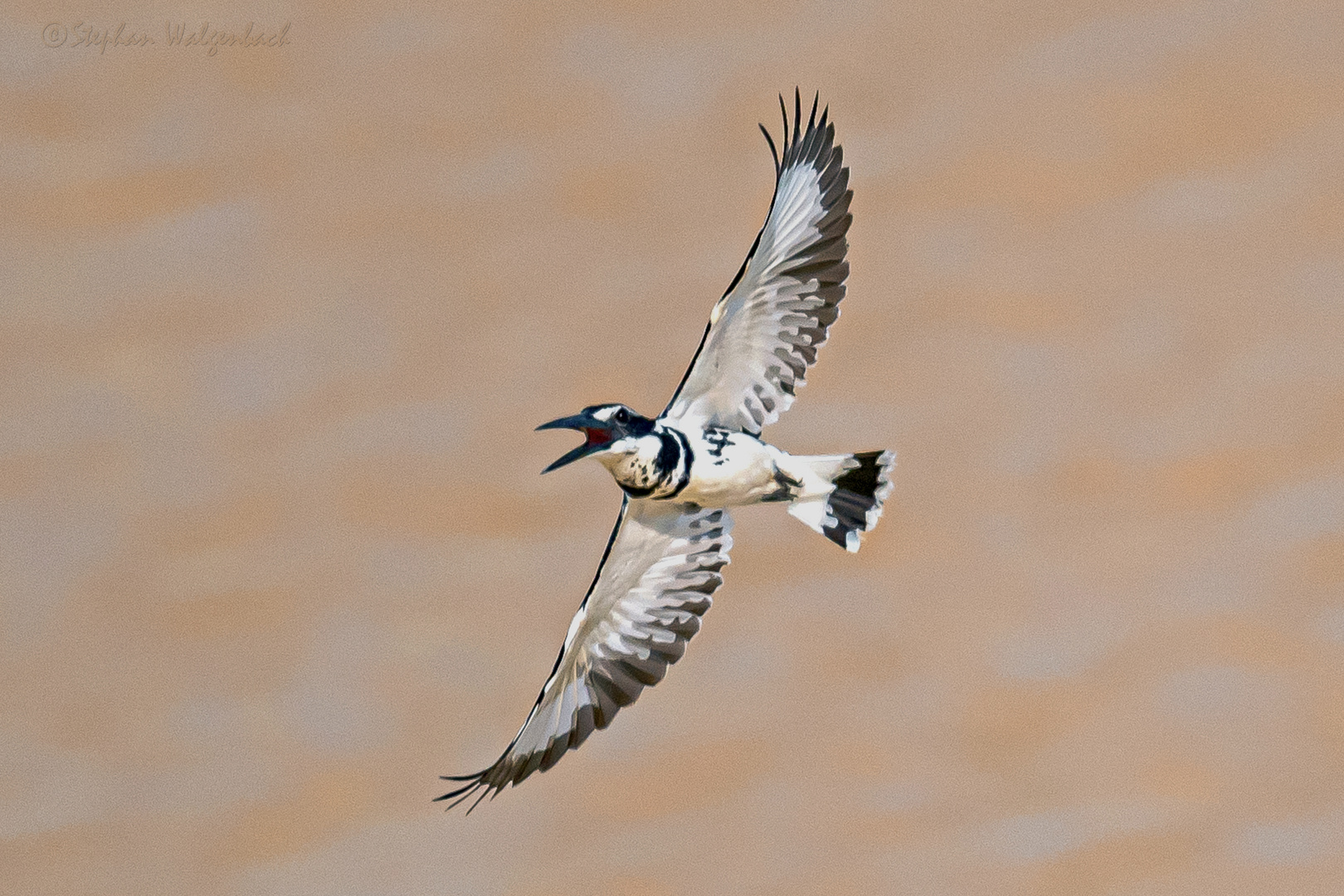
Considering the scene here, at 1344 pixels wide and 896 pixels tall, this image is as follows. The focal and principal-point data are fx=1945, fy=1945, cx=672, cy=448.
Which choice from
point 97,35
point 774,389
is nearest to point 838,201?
point 774,389

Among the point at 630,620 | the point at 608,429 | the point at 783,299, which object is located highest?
the point at 783,299

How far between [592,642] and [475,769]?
2.45m

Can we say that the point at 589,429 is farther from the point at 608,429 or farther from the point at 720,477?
the point at 720,477

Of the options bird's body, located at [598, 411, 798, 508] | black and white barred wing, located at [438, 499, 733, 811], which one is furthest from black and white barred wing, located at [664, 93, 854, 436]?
black and white barred wing, located at [438, 499, 733, 811]

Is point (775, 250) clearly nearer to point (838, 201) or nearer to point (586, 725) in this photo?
point (838, 201)

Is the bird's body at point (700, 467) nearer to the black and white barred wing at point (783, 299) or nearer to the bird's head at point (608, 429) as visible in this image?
the bird's head at point (608, 429)

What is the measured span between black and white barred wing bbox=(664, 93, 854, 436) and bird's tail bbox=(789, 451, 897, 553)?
0.20 meters

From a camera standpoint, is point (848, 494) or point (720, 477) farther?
point (848, 494)

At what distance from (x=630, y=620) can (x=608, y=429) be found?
2.64 feet

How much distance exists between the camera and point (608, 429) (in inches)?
171

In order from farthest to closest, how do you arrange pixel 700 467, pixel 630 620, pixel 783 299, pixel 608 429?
pixel 630 620, pixel 783 299, pixel 700 467, pixel 608 429

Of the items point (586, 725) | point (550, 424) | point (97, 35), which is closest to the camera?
point (550, 424)

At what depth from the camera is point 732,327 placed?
15.5 feet

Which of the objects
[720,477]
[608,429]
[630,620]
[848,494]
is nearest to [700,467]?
[720,477]
